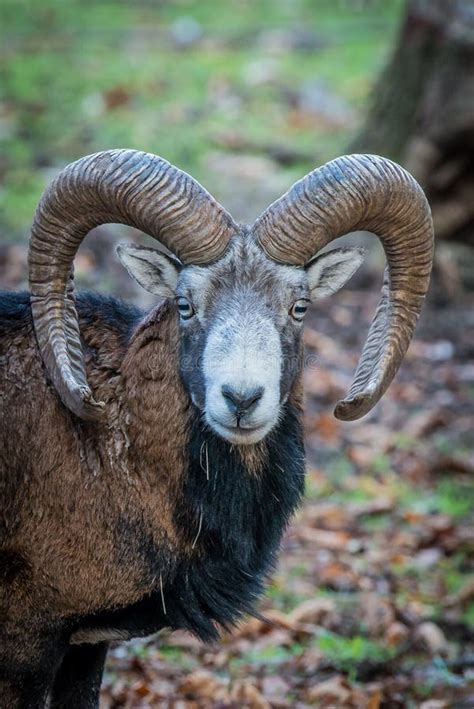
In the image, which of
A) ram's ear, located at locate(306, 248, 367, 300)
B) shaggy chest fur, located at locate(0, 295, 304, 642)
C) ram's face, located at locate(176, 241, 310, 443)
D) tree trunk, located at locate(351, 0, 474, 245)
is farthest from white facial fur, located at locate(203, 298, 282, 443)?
tree trunk, located at locate(351, 0, 474, 245)

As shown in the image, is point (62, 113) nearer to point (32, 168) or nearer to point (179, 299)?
point (32, 168)

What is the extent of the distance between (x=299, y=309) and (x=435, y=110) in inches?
386

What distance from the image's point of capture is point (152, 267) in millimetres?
7035

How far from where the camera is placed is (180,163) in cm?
1942

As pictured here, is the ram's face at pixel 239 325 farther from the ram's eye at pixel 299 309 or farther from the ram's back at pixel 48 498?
the ram's back at pixel 48 498

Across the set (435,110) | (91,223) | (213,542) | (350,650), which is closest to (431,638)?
(350,650)

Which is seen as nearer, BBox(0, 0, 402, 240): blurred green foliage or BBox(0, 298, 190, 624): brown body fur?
BBox(0, 298, 190, 624): brown body fur

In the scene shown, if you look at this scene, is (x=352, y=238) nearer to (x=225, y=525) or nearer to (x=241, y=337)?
(x=225, y=525)

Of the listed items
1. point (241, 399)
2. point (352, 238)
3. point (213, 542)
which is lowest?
point (352, 238)

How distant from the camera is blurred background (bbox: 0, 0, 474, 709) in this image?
8812 mm

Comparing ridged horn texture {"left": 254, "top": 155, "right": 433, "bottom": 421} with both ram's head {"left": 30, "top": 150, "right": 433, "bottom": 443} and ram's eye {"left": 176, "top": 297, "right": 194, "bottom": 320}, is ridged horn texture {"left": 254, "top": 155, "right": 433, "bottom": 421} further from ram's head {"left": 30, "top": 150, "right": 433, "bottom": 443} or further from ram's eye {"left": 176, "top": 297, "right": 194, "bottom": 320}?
ram's eye {"left": 176, "top": 297, "right": 194, "bottom": 320}

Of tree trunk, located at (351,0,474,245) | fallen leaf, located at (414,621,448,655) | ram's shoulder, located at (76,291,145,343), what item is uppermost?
ram's shoulder, located at (76,291,145,343)

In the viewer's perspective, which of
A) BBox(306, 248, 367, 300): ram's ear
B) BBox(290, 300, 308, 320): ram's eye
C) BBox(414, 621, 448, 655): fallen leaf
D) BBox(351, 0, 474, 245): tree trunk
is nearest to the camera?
BBox(290, 300, 308, 320): ram's eye

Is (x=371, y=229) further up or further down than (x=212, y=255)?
further up
